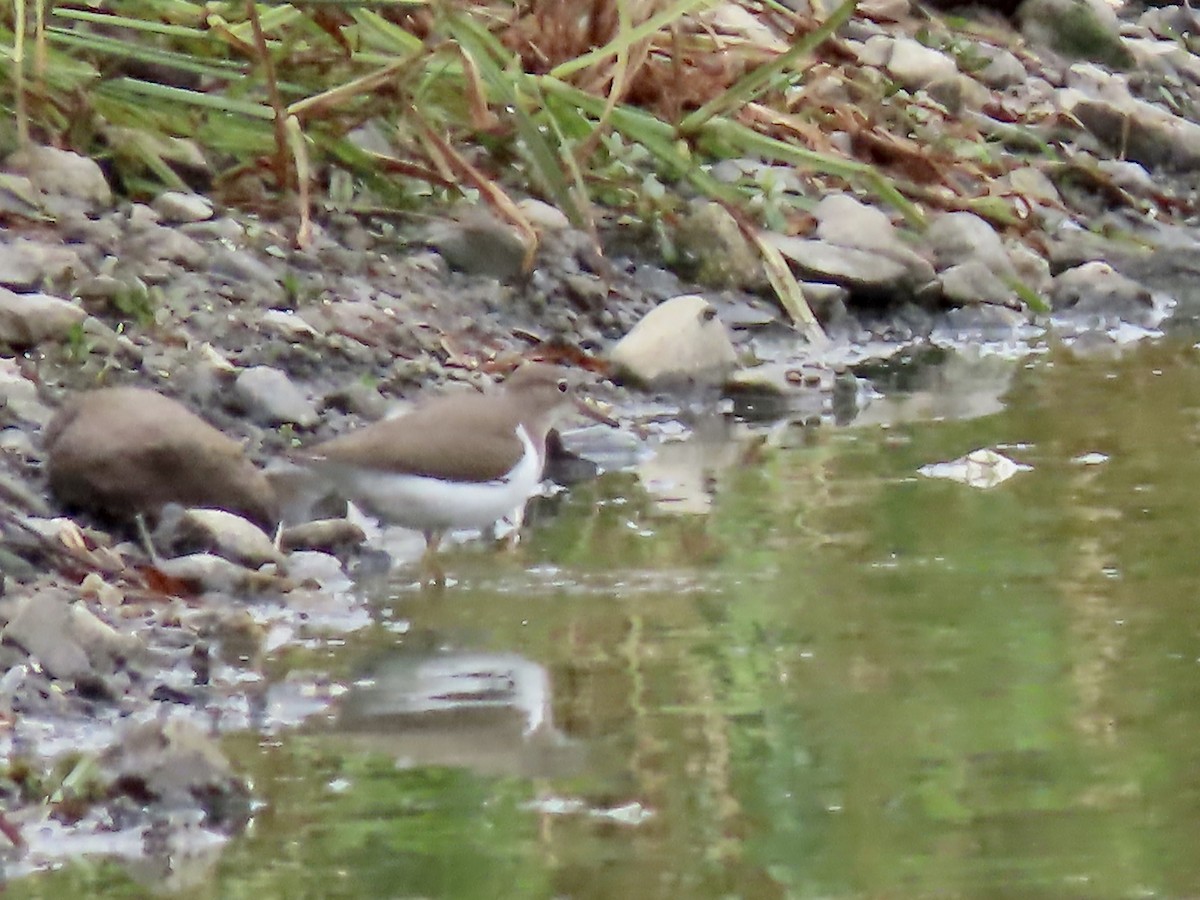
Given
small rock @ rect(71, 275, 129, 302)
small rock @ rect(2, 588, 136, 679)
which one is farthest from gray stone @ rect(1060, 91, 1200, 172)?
small rock @ rect(2, 588, 136, 679)

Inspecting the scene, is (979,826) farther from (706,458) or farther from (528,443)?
(706,458)

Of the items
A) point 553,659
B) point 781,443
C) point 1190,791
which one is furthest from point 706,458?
point 1190,791

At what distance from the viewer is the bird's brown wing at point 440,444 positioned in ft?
17.3

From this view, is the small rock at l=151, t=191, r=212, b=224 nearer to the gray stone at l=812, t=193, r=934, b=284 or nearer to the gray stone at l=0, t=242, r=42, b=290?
the gray stone at l=0, t=242, r=42, b=290

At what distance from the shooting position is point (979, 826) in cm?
319

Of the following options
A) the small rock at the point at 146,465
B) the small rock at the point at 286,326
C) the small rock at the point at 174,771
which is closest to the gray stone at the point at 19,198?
the small rock at the point at 286,326

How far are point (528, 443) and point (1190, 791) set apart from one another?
255 cm

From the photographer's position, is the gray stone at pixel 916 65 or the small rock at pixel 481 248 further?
the gray stone at pixel 916 65

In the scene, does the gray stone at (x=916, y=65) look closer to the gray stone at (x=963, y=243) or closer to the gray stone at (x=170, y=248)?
the gray stone at (x=963, y=243)

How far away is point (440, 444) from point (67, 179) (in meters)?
2.03

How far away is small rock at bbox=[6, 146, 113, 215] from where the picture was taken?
22.8ft

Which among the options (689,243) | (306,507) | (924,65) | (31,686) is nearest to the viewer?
(31,686)

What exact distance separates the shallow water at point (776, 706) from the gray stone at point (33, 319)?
1.24 meters

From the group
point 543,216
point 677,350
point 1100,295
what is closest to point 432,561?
point 677,350
